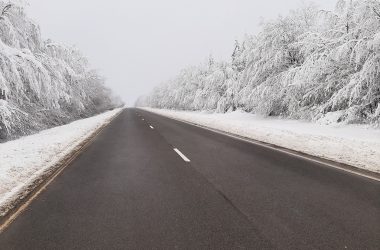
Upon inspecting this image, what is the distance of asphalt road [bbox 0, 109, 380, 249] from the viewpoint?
417 centimetres

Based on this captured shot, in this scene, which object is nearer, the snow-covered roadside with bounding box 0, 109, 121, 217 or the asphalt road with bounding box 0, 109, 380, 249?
the asphalt road with bounding box 0, 109, 380, 249

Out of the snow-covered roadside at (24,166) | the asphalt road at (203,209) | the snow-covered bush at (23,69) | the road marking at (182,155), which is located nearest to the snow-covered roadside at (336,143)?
the asphalt road at (203,209)

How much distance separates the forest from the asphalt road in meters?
8.65

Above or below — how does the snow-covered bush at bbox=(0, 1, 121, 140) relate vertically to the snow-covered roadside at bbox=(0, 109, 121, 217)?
above

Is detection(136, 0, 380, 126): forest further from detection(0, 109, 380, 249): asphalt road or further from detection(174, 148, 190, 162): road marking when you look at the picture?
detection(0, 109, 380, 249): asphalt road

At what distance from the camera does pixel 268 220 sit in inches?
189

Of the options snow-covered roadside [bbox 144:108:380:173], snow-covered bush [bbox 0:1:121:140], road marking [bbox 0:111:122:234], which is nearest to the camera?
road marking [bbox 0:111:122:234]

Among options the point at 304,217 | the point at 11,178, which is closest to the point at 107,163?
the point at 11,178

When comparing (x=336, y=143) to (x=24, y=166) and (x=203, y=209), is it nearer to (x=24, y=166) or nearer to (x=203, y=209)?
(x=203, y=209)

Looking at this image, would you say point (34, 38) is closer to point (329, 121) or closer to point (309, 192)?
point (329, 121)

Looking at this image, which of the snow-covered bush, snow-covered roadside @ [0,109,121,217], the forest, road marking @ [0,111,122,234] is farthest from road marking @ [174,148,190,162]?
the forest

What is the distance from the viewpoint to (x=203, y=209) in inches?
211

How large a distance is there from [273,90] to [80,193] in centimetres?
2051

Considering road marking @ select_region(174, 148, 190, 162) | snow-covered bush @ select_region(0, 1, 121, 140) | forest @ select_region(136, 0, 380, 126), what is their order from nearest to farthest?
road marking @ select_region(174, 148, 190, 162), snow-covered bush @ select_region(0, 1, 121, 140), forest @ select_region(136, 0, 380, 126)
